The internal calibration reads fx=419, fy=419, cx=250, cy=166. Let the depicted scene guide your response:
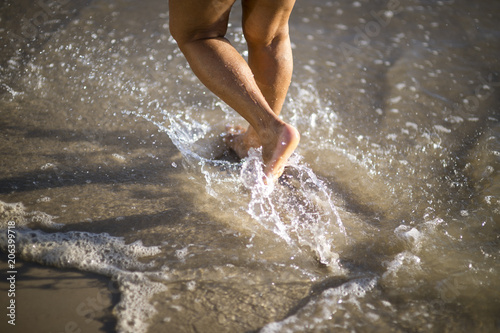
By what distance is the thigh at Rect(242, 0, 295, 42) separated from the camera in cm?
138

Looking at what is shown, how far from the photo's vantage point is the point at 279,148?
1.32 m

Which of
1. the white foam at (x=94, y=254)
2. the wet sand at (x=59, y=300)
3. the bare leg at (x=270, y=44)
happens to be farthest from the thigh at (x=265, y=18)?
the wet sand at (x=59, y=300)

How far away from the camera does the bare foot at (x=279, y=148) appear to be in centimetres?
131

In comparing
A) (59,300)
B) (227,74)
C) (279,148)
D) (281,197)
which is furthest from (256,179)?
(59,300)

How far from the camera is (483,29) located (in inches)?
119

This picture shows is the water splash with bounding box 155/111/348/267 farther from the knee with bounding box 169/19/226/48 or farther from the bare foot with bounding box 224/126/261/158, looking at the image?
the knee with bounding box 169/19/226/48

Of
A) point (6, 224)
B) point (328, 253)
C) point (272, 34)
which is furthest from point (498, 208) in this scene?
point (6, 224)

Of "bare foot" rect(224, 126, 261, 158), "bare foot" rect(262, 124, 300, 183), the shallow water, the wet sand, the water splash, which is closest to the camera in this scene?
the wet sand

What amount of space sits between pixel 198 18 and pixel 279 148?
47 cm

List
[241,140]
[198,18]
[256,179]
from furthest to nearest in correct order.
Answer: [241,140], [256,179], [198,18]

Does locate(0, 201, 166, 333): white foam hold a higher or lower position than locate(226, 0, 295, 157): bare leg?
lower

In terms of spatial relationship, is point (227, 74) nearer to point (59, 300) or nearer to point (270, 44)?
point (270, 44)

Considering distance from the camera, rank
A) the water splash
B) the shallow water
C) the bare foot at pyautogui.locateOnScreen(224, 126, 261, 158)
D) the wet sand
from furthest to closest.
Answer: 1. the bare foot at pyautogui.locateOnScreen(224, 126, 261, 158)
2. the water splash
3. the shallow water
4. the wet sand

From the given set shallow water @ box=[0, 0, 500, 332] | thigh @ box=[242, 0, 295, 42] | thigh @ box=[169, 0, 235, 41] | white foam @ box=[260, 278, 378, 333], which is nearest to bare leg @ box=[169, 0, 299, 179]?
thigh @ box=[169, 0, 235, 41]
